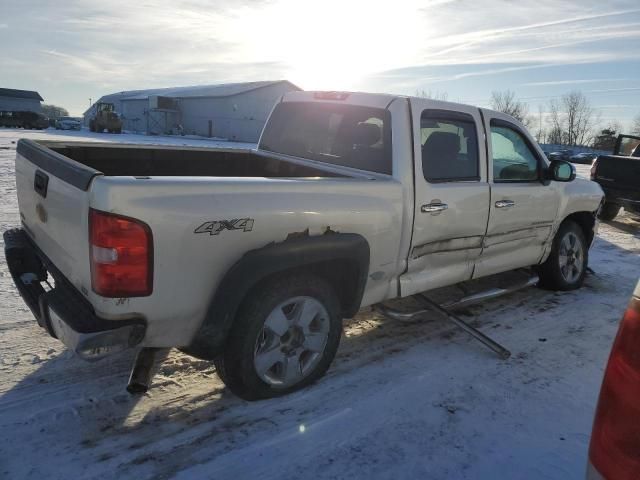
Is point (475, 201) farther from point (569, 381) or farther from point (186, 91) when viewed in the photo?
point (186, 91)

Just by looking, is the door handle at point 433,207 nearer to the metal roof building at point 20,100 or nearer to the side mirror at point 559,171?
the side mirror at point 559,171

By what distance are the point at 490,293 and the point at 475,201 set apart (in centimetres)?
96

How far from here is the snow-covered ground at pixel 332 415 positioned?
2.52 meters

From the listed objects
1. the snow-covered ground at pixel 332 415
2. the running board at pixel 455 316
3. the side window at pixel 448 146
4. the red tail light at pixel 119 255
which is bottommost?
the snow-covered ground at pixel 332 415

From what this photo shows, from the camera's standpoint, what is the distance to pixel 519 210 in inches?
176

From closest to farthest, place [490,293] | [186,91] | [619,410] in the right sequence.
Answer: [619,410] → [490,293] → [186,91]

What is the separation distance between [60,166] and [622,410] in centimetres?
267

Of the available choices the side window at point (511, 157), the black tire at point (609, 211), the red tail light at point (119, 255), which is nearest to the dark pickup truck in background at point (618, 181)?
the black tire at point (609, 211)

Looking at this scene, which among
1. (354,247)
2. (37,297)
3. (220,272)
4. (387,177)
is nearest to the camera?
(220,272)

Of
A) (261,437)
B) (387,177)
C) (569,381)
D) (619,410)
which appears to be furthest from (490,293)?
(619,410)

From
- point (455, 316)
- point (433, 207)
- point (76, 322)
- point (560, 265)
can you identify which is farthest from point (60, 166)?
point (560, 265)

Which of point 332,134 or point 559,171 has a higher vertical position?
point 332,134

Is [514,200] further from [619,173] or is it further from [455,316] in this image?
[619,173]

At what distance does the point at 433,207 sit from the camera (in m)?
3.59
